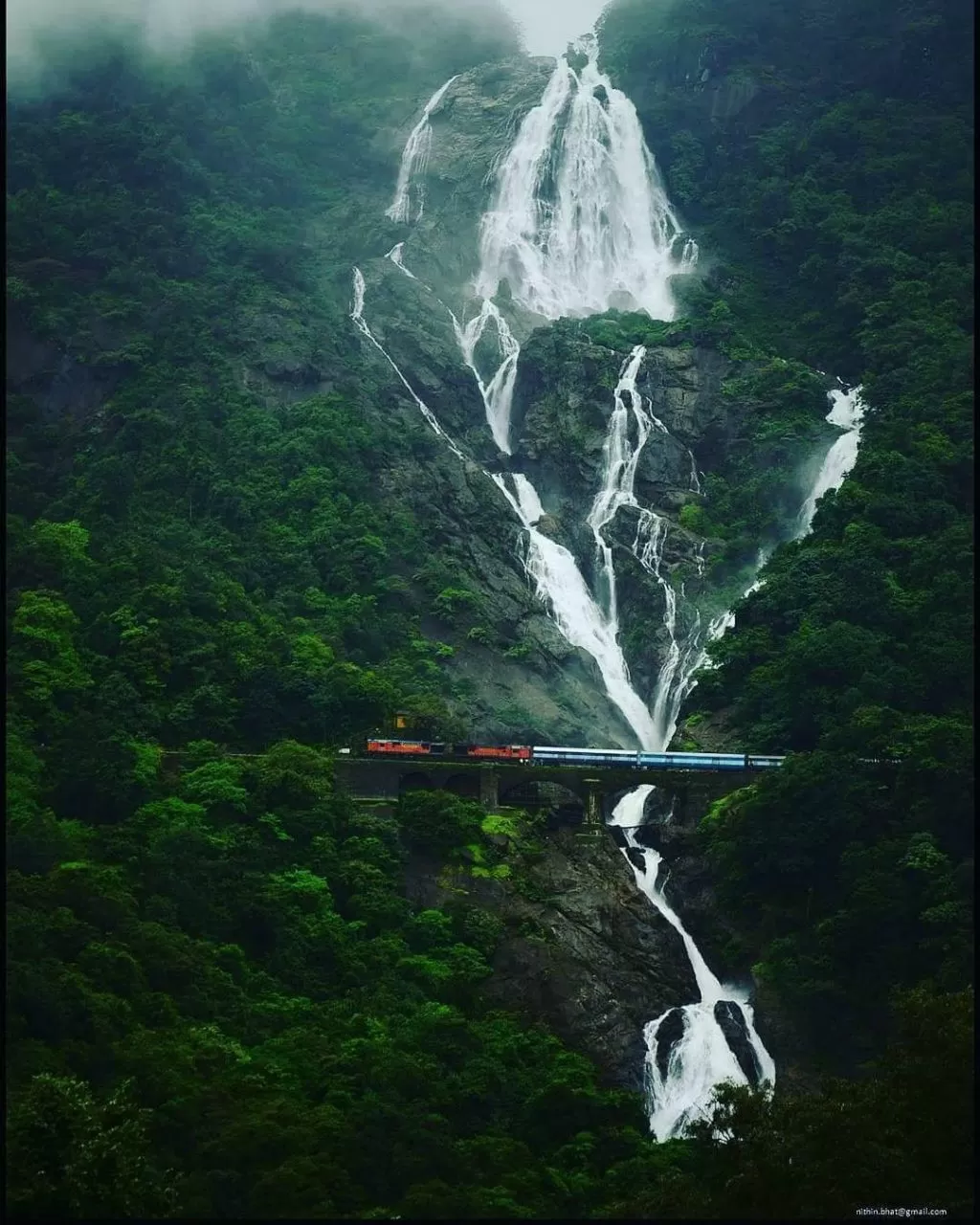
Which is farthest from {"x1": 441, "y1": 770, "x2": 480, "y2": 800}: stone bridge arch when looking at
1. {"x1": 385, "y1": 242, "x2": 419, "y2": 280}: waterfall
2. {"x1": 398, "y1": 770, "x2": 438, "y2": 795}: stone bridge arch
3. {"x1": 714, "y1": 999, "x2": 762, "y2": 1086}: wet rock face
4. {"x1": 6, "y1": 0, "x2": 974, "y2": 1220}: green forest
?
{"x1": 385, "y1": 242, "x2": 419, "y2": 280}: waterfall

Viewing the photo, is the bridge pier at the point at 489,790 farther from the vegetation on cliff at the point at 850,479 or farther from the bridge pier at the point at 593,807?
the vegetation on cliff at the point at 850,479

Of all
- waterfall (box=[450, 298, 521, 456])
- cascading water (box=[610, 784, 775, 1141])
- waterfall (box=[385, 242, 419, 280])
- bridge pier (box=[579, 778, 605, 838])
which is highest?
waterfall (box=[385, 242, 419, 280])

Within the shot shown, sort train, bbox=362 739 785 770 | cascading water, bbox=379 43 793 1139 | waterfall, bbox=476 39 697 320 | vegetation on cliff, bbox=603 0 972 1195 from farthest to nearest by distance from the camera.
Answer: waterfall, bbox=476 39 697 320 < train, bbox=362 739 785 770 < vegetation on cliff, bbox=603 0 972 1195 < cascading water, bbox=379 43 793 1139

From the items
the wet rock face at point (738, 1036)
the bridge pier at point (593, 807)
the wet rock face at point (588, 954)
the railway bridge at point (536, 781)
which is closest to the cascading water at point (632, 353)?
the wet rock face at point (738, 1036)

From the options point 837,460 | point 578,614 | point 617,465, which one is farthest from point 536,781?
point 837,460

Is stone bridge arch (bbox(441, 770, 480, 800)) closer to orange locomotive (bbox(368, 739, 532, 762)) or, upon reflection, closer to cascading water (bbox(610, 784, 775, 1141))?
orange locomotive (bbox(368, 739, 532, 762))

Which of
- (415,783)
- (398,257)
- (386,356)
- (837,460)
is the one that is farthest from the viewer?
(398,257)

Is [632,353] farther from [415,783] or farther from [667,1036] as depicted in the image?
[667,1036]
